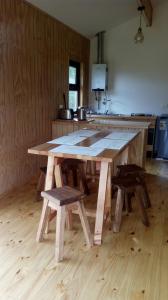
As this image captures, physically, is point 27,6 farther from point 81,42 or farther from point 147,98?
point 147,98

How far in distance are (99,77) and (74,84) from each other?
0.71 meters

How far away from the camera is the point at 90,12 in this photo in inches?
174

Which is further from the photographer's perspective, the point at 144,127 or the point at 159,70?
the point at 159,70

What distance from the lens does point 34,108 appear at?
387 cm

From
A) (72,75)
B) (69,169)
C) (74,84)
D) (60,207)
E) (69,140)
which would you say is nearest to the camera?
(60,207)

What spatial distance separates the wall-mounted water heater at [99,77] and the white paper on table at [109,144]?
10.9 feet

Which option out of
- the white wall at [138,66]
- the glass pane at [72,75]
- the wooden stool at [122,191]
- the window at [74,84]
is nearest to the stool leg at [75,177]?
the wooden stool at [122,191]

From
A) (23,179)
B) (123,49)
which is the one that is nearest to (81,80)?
(123,49)

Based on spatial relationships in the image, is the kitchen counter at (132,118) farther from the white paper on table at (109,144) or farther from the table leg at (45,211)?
the table leg at (45,211)

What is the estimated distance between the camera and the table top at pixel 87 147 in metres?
2.23

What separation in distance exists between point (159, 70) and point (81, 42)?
1753 mm

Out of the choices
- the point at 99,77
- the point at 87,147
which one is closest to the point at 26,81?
the point at 87,147

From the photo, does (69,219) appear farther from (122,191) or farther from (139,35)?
(139,35)

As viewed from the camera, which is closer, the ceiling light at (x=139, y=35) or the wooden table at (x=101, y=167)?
the wooden table at (x=101, y=167)
